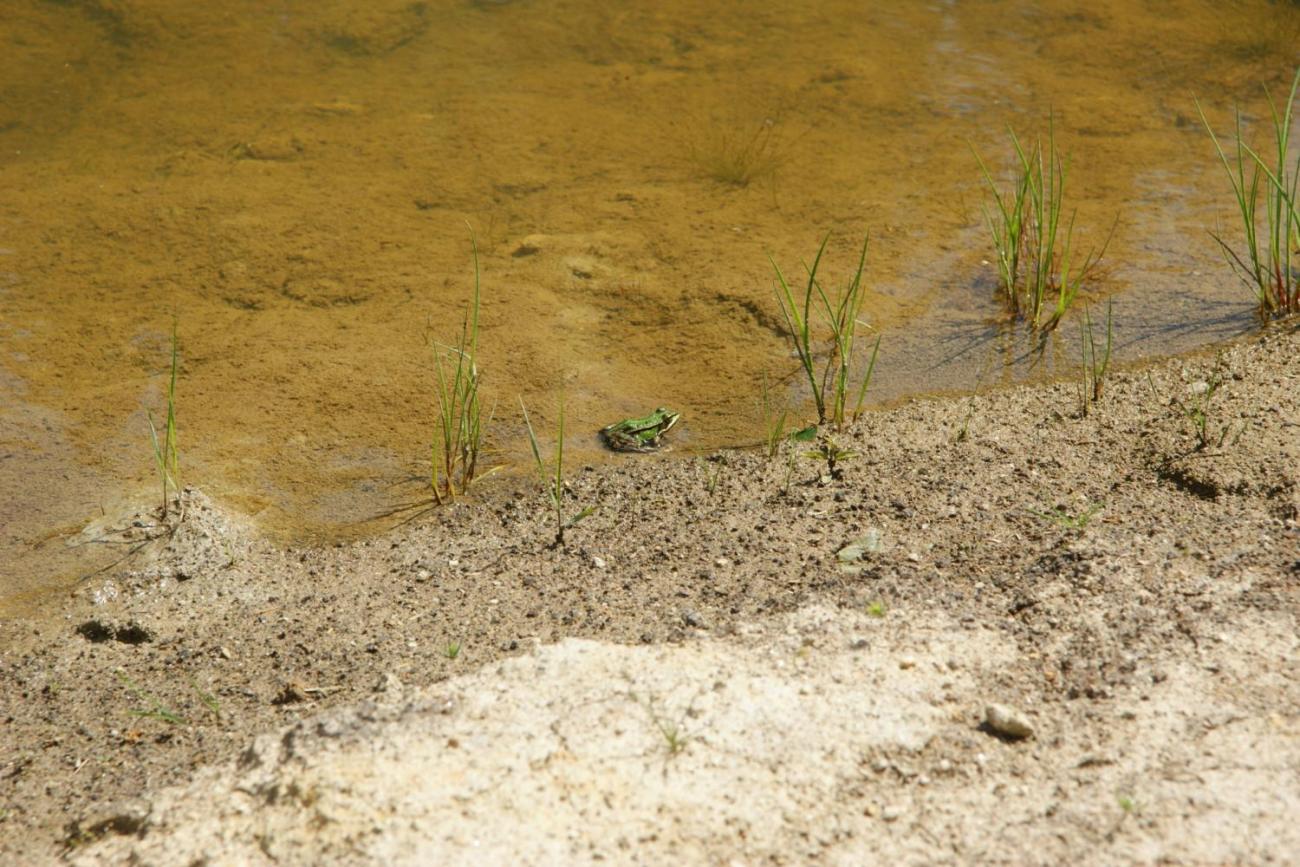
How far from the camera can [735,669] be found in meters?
2.05

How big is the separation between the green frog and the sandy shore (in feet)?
0.54

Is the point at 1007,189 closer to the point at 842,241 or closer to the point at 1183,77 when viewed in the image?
the point at 842,241

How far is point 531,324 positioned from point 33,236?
2.06 metres

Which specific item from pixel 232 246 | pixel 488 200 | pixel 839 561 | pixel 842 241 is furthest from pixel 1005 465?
pixel 232 246

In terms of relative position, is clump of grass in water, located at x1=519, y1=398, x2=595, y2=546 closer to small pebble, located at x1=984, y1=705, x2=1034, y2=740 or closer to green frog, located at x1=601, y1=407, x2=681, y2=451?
green frog, located at x1=601, y1=407, x2=681, y2=451

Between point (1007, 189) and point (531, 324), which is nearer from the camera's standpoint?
point (531, 324)

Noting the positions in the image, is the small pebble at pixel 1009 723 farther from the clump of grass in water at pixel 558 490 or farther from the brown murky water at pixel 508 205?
the brown murky water at pixel 508 205

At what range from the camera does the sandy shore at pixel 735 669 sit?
1732 mm

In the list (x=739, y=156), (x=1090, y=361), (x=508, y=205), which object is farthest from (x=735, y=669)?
(x=739, y=156)

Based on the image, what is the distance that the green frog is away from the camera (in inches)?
125

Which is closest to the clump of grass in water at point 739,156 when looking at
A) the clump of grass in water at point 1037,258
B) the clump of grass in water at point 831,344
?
the clump of grass in water at point 831,344

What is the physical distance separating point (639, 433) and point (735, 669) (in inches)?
48.2

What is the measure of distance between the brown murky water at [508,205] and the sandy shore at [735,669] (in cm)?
40

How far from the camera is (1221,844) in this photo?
1628 millimetres
